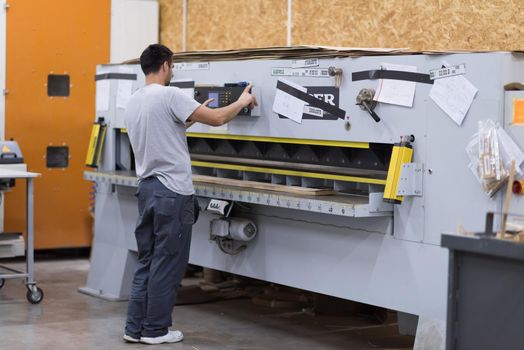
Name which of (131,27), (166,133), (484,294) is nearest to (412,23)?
(166,133)

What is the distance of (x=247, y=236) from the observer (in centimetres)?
464

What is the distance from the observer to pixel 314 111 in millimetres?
4227

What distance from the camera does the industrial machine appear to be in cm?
367

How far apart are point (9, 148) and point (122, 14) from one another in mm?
1742

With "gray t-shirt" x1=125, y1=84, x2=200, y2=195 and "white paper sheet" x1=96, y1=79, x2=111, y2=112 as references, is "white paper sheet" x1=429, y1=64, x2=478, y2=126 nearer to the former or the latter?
"gray t-shirt" x1=125, y1=84, x2=200, y2=195

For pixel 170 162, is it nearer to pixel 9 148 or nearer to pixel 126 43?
pixel 9 148

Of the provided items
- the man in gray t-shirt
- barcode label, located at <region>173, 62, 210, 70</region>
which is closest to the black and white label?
the man in gray t-shirt

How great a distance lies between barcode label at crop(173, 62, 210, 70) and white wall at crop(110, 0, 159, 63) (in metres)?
2.24

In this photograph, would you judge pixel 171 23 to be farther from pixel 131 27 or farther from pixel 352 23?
pixel 352 23

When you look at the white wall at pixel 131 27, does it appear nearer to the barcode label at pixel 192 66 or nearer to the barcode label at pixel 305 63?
the barcode label at pixel 192 66

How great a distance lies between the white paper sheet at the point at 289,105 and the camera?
169 inches

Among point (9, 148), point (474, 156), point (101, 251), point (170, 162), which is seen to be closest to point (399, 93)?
point (474, 156)

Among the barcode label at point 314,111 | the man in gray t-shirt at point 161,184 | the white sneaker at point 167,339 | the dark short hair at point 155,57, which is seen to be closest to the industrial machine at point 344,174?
the barcode label at point 314,111

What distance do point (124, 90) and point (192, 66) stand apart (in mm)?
818
